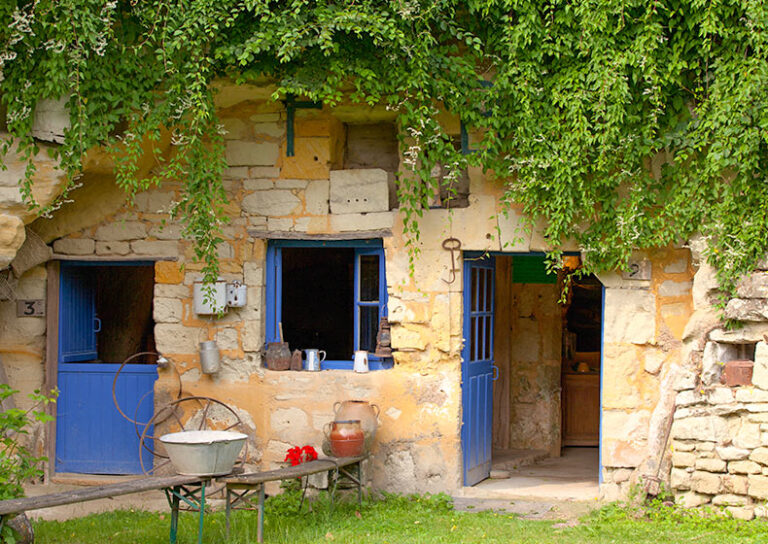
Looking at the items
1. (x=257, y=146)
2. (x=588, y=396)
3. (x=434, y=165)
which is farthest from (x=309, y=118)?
(x=588, y=396)

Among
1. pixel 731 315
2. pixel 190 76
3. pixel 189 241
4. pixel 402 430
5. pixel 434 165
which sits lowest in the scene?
pixel 402 430

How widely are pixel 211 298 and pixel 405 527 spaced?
7.90ft

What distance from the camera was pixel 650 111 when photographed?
6.47 metres

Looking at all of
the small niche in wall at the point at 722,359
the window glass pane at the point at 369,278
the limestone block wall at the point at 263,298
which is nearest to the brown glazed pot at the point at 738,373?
the small niche in wall at the point at 722,359

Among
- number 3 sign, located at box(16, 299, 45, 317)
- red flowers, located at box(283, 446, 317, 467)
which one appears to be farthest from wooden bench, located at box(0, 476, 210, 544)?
number 3 sign, located at box(16, 299, 45, 317)

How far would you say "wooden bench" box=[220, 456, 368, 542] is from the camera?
5.80m

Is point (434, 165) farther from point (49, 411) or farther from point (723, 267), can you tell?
point (49, 411)

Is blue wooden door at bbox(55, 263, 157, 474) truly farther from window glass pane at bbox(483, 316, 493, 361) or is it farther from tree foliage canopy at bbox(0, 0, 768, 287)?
window glass pane at bbox(483, 316, 493, 361)

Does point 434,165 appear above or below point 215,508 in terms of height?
above

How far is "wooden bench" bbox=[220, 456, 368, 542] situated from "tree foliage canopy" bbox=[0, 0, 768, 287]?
196cm

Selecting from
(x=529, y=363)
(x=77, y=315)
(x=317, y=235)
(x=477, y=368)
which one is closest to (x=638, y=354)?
(x=477, y=368)

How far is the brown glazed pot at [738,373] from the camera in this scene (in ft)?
20.1

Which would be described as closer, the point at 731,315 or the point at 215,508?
the point at 731,315

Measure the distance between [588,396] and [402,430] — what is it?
3015 mm
